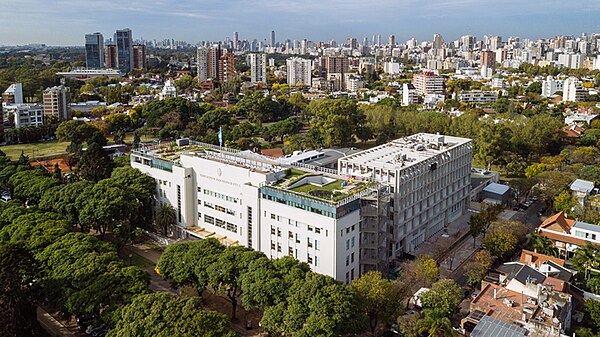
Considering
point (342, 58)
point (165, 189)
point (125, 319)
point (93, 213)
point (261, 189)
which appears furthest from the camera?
point (342, 58)

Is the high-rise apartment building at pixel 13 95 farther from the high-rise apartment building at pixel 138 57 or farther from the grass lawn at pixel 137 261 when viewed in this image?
the high-rise apartment building at pixel 138 57

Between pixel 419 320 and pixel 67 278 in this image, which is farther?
pixel 67 278

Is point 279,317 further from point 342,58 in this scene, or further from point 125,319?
point 342,58

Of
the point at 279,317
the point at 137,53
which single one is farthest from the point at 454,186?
the point at 137,53

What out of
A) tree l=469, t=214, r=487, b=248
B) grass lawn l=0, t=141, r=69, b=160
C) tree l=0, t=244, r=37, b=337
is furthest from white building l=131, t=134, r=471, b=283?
grass lawn l=0, t=141, r=69, b=160

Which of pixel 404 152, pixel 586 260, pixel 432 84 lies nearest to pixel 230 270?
pixel 404 152

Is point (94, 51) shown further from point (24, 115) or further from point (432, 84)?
point (432, 84)

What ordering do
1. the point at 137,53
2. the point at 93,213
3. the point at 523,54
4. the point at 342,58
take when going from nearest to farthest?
the point at 93,213 → the point at 342,58 → the point at 137,53 → the point at 523,54
